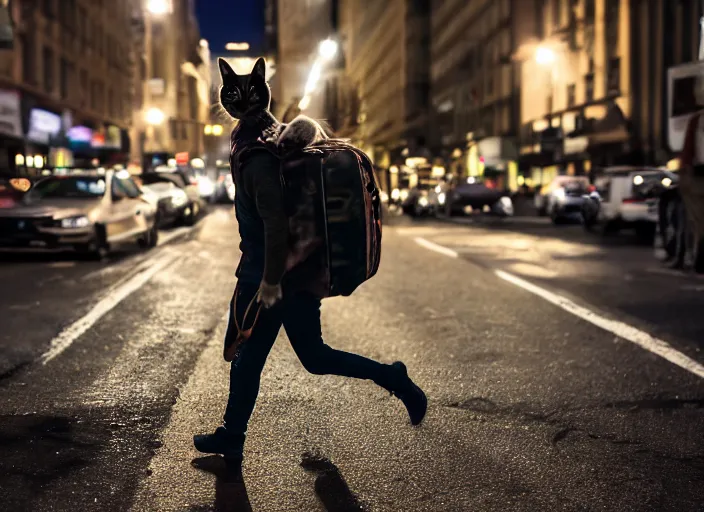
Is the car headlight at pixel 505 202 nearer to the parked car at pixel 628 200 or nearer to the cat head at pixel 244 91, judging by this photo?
the parked car at pixel 628 200

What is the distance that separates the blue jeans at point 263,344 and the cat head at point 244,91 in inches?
29.5

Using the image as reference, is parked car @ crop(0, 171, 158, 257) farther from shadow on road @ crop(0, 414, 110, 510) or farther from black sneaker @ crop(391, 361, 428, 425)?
black sneaker @ crop(391, 361, 428, 425)

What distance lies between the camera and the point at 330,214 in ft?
13.5

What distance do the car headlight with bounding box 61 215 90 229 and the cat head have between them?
12.6 metres

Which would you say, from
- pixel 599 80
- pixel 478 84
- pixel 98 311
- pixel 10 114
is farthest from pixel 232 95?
pixel 478 84

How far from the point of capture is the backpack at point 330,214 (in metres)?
4.07

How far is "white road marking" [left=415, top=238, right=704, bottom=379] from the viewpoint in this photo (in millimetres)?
7051

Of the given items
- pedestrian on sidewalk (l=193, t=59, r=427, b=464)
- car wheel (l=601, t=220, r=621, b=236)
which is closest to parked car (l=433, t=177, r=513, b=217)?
car wheel (l=601, t=220, r=621, b=236)

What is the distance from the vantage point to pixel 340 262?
165 inches

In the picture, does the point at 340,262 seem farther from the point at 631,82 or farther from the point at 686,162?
the point at 631,82

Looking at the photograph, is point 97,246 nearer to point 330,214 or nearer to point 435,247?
point 435,247

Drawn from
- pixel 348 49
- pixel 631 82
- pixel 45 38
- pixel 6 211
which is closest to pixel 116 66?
pixel 45 38

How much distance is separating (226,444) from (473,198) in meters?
33.0

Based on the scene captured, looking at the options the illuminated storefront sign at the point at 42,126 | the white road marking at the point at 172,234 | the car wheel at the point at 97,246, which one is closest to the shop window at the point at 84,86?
the illuminated storefront sign at the point at 42,126
